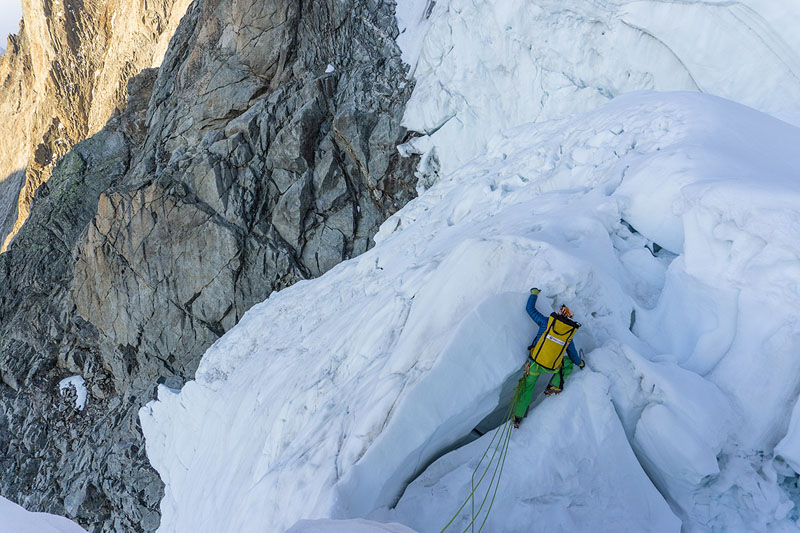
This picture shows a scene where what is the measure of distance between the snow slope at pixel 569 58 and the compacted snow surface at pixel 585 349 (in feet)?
0.19

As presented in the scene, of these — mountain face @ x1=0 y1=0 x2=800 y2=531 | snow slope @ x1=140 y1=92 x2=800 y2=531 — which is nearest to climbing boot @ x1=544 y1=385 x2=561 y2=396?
snow slope @ x1=140 y1=92 x2=800 y2=531

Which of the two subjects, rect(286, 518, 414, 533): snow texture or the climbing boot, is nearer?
rect(286, 518, 414, 533): snow texture

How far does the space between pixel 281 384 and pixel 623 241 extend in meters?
5.04

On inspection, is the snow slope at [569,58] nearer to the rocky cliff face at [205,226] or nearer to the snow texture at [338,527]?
the rocky cliff face at [205,226]

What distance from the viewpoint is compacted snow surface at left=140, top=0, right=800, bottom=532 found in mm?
3416

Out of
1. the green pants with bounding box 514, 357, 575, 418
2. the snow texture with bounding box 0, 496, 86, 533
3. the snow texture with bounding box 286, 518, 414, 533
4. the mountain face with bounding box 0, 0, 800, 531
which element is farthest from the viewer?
the mountain face with bounding box 0, 0, 800, 531

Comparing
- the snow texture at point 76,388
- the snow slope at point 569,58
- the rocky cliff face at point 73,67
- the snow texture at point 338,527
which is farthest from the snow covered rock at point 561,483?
the rocky cliff face at point 73,67

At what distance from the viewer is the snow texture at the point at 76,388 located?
46.2 feet

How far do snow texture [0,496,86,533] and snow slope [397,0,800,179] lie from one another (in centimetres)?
1053

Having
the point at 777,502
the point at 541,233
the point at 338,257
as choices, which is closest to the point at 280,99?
the point at 338,257

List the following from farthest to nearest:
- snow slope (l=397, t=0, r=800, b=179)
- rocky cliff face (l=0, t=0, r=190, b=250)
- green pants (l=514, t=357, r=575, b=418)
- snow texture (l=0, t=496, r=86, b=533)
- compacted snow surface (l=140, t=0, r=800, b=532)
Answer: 1. rocky cliff face (l=0, t=0, r=190, b=250)
2. snow slope (l=397, t=0, r=800, b=179)
3. green pants (l=514, t=357, r=575, b=418)
4. compacted snow surface (l=140, t=0, r=800, b=532)
5. snow texture (l=0, t=496, r=86, b=533)

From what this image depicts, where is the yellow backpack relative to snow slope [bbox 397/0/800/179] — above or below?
below

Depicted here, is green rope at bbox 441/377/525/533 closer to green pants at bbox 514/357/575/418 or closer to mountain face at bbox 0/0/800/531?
green pants at bbox 514/357/575/418

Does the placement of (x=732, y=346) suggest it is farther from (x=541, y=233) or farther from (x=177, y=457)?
(x=177, y=457)
